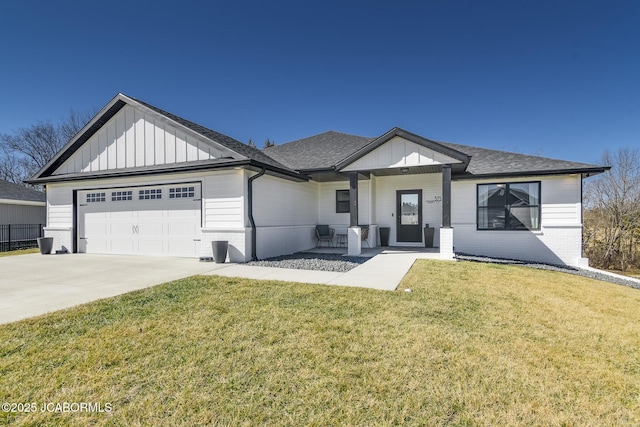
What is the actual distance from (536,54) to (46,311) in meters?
17.1

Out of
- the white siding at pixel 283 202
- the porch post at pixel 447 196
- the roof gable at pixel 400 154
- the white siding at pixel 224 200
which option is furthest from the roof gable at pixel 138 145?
the porch post at pixel 447 196

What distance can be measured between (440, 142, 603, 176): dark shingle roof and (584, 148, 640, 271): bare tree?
7698 millimetres

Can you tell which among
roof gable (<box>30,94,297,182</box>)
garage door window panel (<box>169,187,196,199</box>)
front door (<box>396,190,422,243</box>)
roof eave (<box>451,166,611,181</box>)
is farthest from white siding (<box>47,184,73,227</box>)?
roof eave (<box>451,166,611,181</box>)

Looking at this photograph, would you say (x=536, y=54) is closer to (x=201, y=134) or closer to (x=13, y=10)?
(x=201, y=134)

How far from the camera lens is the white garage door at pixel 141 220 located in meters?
9.80

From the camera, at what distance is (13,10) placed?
1030cm

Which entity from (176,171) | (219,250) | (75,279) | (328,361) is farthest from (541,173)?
(75,279)

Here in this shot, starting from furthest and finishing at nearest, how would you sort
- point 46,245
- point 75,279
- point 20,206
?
point 20,206 < point 46,245 < point 75,279

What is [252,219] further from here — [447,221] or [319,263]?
[447,221]

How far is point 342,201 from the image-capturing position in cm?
1326

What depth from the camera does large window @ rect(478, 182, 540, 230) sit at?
34.8 feet

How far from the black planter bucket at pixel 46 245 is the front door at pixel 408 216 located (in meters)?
14.3

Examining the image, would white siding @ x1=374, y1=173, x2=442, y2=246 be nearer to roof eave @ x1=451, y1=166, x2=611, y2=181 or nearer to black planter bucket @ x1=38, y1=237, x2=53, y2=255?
roof eave @ x1=451, y1=166, x2=611, y2=181

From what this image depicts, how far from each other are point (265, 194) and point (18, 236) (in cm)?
1844
